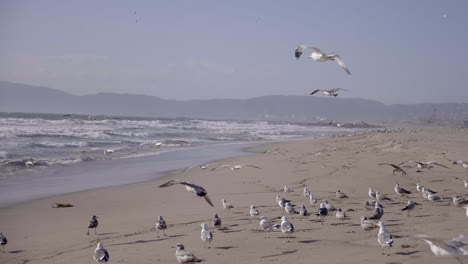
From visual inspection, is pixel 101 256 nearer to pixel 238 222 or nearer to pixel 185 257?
pixel 185 257

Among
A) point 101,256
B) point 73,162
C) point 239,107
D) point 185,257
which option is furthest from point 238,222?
point 239,107

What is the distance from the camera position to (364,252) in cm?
685

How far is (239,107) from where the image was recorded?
185 metres

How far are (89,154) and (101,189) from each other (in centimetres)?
1148

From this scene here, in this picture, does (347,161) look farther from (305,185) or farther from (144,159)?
(144,159)

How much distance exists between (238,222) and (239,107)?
6903 inches

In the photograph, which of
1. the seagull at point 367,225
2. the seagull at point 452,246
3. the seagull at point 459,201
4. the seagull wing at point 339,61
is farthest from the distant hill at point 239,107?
the seagull at point 452,246

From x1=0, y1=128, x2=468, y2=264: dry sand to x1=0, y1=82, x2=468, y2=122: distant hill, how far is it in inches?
3439

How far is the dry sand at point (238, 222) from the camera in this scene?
7133mm

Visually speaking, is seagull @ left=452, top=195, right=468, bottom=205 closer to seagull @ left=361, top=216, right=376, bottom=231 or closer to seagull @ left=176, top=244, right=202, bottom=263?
seagull @ left=361, top=216, right=376, bottom=231

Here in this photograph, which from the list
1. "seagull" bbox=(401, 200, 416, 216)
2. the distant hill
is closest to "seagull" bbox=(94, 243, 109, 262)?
"seagull" bbox=(401, 200, 416, 216)

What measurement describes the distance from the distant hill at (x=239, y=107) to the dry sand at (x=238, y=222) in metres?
87.3

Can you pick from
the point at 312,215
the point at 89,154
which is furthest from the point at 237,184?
the point at 89,154

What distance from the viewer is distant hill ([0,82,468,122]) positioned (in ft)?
409
